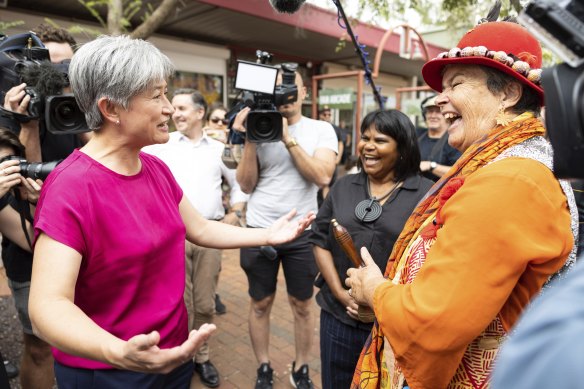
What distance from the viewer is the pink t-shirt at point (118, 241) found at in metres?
1.27

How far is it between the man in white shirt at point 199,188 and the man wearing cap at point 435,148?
165 centimetres

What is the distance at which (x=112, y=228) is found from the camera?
1.35 m

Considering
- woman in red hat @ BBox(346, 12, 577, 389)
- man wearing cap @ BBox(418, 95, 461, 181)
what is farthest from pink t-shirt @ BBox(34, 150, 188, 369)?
man wearing cap @ BBox(418, 95, 461, 181)

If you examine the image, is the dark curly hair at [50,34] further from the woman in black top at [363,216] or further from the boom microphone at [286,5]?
the woman in black top at [363,216]

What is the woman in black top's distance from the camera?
202 centimetres

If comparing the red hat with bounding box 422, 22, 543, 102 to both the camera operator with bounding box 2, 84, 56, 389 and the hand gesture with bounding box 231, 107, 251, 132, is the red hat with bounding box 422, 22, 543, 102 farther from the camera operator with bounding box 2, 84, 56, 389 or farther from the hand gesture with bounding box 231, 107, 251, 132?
the camera operator with bounding box 2, 84, 56, 389

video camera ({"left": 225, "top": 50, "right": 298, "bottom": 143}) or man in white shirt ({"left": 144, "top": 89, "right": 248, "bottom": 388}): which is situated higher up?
video camera ({"left": 225, "top": 50, "right": 298, "bottom": 143})

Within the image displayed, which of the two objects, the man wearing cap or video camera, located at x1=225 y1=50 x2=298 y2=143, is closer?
video camera, located at x1=225 y1=50 x2=298 y2=143

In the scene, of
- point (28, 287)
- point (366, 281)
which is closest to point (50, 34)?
point (28, 287)

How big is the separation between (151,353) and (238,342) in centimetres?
261

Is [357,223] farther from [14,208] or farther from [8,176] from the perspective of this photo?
[14,208]

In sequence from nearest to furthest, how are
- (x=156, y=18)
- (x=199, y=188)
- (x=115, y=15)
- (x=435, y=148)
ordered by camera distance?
(x=199, y=188)
(x=435, y=148)
(x=115, y=15)
(x=156, y=18)

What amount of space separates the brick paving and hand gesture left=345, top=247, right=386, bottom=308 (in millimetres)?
1759

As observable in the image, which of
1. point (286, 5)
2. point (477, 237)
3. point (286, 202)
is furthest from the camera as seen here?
point (286, 202)
